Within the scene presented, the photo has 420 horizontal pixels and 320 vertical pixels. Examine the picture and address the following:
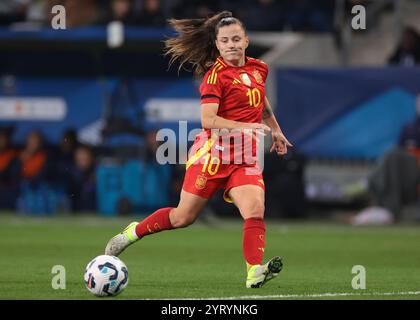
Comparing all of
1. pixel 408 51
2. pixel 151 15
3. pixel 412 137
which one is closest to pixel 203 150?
pixel 412 137

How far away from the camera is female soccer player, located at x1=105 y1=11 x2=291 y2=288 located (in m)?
9.60

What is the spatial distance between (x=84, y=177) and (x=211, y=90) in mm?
12241

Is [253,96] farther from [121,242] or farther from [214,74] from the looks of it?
[121,242]

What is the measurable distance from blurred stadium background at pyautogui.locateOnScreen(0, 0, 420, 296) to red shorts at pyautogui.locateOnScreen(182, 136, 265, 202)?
9.53m

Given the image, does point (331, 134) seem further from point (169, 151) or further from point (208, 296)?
point (208, 296)

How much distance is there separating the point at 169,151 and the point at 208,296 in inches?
480

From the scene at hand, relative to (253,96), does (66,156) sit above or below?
below

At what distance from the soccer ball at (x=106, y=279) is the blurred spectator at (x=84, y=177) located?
1248 cm

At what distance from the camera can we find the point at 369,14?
2289cm

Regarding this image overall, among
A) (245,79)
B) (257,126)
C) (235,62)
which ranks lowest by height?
(257,126)

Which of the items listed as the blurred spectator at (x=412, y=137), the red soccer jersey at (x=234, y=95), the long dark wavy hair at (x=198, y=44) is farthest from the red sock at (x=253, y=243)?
the blurred spectator at (x=412, y=137)

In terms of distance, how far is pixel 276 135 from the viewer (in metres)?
10.1

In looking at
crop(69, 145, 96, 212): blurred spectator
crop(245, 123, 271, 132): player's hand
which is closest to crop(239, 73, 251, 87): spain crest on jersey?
crop(245, 123, 271, 132): player's hand
